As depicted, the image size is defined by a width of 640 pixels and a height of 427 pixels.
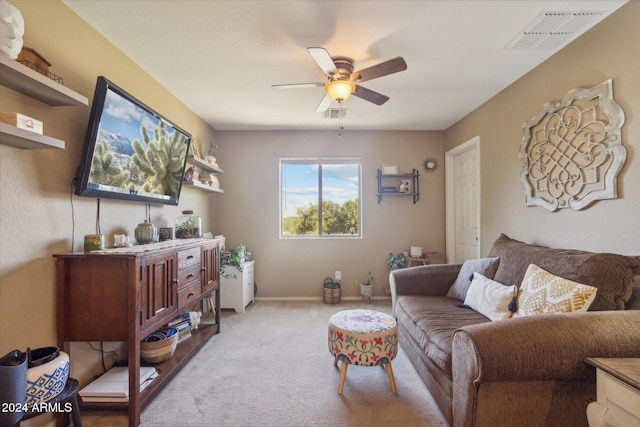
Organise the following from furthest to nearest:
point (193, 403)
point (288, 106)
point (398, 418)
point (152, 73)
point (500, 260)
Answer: point (288, 106)
point (152, 73)
point (500, 260)
point (193, 403)
point (398, 418)

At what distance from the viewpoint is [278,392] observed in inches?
77.7

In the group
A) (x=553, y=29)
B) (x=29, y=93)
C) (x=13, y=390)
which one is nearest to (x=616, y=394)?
(x=553, y=29)

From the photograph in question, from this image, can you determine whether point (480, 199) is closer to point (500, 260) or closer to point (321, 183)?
point (500, 260)

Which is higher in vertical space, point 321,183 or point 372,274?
point 321,183

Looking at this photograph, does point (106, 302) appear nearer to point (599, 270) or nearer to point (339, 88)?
point (339, 88)

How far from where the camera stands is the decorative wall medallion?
1791 millimetres

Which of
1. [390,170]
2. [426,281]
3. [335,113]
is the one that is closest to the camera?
[426,281]

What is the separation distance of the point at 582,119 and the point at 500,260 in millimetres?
1179

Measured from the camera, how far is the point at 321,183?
435 centimetres

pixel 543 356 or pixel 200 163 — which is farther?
pixel 200 163

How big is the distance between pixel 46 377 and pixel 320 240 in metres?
3.27

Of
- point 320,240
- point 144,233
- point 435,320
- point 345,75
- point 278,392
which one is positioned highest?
point 345,75

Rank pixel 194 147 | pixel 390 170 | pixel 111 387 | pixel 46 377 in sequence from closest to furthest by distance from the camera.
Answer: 1. pixel 46 377
2. pixel 111 387
3. pixel 194 147
4. pixel 390 170

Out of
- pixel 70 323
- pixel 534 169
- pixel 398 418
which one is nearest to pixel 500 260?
pixel 534 169
